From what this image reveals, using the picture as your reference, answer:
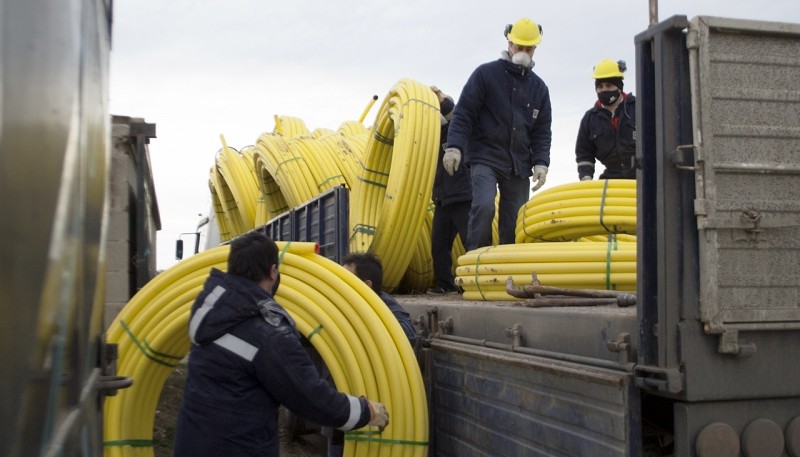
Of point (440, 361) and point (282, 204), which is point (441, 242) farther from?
point (282, 204)

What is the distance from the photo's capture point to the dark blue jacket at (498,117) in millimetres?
5824

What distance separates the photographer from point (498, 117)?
5.88m

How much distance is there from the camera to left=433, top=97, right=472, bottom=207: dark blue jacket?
6.61m

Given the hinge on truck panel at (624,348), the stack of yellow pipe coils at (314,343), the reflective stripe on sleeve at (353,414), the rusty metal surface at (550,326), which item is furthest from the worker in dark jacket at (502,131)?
the hinge on truck panel at (624,348)

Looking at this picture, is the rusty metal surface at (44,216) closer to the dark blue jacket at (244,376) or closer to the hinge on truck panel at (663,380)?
A: the dark blue jacket at (244,376)

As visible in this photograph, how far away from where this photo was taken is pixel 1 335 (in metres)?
1.00

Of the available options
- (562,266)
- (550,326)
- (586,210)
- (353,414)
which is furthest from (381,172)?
(550,326)

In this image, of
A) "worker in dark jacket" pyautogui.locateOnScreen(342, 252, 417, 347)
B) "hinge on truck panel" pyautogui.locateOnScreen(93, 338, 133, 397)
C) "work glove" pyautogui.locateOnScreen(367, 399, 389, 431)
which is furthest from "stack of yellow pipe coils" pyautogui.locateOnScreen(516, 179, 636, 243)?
"hinge on truck panel" pyautogui.locateOnScreen(93, 338, 133, 397)

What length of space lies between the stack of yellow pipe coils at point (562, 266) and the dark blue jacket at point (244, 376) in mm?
1164

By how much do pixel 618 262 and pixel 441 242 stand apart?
301 cm

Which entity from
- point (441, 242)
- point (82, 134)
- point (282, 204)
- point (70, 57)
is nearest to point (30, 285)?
point (70, 57)

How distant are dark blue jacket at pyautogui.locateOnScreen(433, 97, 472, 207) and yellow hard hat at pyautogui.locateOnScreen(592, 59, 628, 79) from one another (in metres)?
1.18

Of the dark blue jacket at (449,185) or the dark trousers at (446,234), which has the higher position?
the dark blue jacket at (449,185)

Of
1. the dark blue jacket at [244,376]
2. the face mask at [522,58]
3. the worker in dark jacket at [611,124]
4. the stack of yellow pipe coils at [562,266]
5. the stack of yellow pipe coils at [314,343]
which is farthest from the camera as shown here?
the worker in dark jacket at [611,124]
